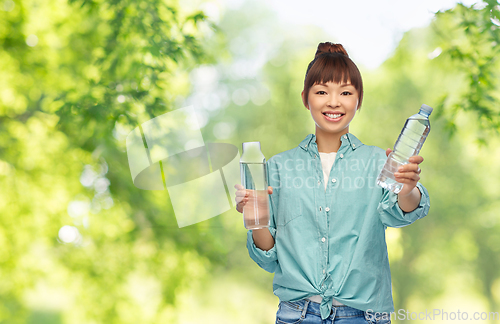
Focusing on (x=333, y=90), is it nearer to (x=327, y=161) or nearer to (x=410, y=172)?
(x=327, y=161)

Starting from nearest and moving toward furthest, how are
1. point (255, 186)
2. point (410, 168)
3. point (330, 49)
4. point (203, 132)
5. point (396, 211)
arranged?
point (410, 168) < point (396, 211) < point (255, 186) < point (330, 49) < point (203, 132)

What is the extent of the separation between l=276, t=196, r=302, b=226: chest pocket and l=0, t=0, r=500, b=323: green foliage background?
2.12 m

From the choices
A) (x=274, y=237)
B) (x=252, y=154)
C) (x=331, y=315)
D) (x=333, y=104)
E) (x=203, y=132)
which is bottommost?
(x=331, y=315)

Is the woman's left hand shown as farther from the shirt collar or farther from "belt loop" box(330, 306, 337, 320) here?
"belt loop" box(330, 306, 337, 320)

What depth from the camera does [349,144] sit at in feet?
4.39

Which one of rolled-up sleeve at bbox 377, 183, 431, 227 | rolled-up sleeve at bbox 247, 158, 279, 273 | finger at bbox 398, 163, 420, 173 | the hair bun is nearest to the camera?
finger at bbox 398, 163, 420, 173

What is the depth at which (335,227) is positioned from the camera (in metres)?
1.24

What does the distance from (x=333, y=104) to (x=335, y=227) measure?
1.23 ft

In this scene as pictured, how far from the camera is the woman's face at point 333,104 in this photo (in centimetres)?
130

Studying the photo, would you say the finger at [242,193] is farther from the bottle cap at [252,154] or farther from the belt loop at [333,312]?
the belt loop at [333,312]

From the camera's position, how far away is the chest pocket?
128 cm

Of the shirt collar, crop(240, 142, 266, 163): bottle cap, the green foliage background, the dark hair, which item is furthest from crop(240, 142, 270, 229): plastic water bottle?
the green foliage background

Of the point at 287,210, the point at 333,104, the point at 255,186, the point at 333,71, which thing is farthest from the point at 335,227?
the point at 333,71

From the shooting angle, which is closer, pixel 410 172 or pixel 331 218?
pixel 410 172
